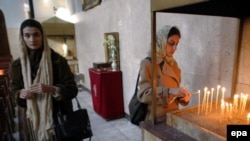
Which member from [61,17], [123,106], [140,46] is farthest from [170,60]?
[61,17]

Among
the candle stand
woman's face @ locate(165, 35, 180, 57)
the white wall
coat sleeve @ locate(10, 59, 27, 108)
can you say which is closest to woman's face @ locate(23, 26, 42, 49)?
coat sleeve @ locate(10, 59, 27, 108)

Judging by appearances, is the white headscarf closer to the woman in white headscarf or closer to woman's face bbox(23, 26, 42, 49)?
woman's face bbox(23, 26, 42, 49)

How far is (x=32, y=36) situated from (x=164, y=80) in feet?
3.47

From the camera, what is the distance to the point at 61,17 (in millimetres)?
6227

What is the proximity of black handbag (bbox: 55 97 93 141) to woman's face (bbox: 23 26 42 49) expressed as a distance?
1.97 feet

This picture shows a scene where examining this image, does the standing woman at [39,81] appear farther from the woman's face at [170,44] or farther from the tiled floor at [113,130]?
the tiled floor at [113,130]

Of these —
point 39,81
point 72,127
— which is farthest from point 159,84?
point 39,81

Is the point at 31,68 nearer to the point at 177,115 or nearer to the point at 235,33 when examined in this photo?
the point at 177,115

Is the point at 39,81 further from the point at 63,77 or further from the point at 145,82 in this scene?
the point at 145,82

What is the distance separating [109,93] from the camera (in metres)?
3.27

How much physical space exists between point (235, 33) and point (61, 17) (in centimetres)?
584

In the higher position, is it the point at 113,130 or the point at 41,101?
the point at 41,101

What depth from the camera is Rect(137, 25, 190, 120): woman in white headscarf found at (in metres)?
1.20

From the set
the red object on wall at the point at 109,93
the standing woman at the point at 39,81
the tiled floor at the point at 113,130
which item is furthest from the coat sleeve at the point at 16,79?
the red object on wall at the point at 109,93
